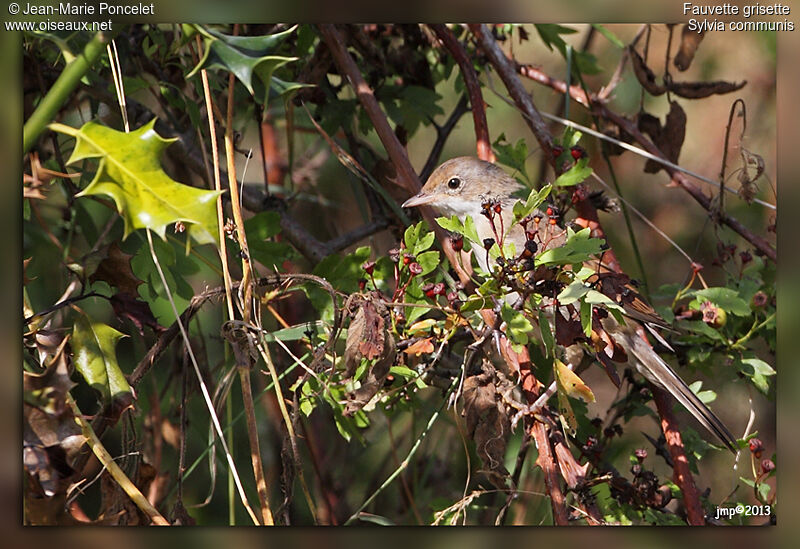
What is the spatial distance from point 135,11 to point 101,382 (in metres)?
1.02

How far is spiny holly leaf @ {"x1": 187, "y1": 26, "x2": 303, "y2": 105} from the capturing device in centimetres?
181

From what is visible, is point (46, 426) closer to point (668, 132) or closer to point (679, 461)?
point (679, 461)

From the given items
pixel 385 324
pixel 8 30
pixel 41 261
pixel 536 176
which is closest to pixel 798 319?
pixel 385 324

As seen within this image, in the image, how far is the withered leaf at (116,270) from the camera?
2.32 metres

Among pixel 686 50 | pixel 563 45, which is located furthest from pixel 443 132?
pixel 686 50

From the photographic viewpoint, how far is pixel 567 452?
2400 mm

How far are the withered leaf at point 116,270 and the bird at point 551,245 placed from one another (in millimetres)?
982

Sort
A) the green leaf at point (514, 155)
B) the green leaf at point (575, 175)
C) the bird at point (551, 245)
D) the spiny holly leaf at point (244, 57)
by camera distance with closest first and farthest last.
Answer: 1. the spiny holly leaf at point (244, 57)
2. the bird at point (551, 245)
3. the green leaf at point (575, 175)
4. the green leaf at point (514, 155)

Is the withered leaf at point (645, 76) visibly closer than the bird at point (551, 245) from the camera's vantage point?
No

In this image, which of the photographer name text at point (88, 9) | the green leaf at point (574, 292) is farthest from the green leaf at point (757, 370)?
the photographer name text at point (88, 9)

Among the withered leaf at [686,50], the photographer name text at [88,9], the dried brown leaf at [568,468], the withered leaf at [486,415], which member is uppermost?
the photographer name text at [88,9]

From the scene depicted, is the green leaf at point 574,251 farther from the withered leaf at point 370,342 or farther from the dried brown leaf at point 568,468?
the dried brown leaf at point 568,468

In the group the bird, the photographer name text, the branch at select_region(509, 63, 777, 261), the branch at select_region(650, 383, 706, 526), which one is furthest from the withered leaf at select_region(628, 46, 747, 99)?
the photographer name text

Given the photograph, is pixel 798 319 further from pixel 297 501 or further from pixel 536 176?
pixel 297 501
